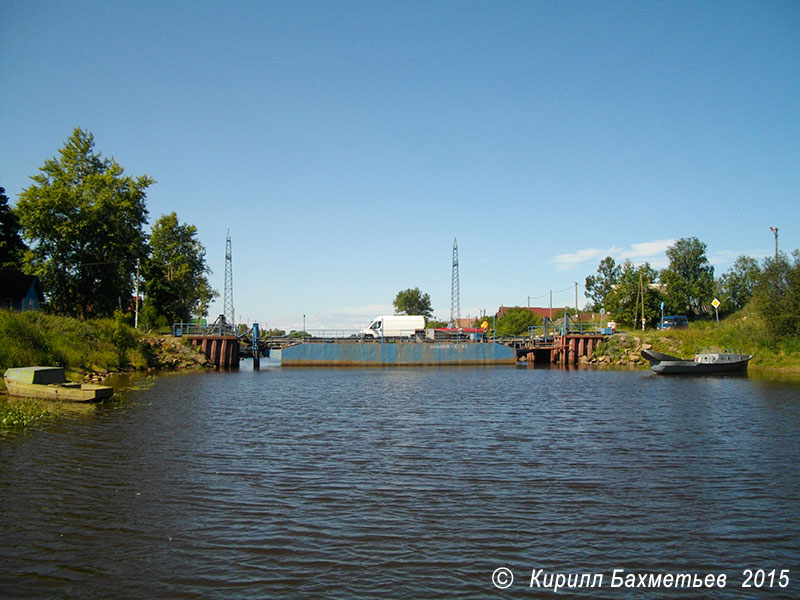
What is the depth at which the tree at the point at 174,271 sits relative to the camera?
66.8 meters

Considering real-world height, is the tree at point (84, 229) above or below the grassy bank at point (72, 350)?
above

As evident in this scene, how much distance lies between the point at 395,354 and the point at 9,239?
36.5m

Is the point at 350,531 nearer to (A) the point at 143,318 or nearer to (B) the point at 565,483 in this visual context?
(B) the point at 565,483

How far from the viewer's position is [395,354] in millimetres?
59938

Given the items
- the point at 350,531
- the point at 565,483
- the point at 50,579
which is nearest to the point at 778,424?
the point at 565,483

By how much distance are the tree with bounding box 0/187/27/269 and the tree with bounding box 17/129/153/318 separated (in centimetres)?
299

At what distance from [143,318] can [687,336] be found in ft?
176

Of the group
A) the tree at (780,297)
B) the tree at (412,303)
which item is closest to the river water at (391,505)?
the tree at (780,297)

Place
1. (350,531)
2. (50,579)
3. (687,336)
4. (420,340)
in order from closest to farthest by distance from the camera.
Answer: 1. (50,579)
2. (350,531)
3. (687,336)
4. (420,340)

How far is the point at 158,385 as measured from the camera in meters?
33.4

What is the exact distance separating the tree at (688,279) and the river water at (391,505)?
224 ft

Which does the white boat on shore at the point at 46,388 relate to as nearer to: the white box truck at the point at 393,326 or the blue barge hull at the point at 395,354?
the blue barge hull at the point at 395,354

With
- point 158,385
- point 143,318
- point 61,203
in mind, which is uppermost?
point 61,203

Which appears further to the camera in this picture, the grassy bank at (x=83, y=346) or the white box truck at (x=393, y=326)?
the white box truck at (x=393, y=326)
